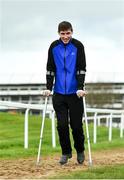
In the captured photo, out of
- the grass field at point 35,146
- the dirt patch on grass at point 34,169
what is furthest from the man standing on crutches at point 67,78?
the grass field at point 35,146

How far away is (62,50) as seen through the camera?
36.9 feet

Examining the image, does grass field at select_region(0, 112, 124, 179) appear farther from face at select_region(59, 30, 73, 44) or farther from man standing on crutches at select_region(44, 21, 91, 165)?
face at select_region(59, 30, 73, 44)

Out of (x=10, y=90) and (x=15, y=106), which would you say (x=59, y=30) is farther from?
(x=10, y=90)

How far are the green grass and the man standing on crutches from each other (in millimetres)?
3102

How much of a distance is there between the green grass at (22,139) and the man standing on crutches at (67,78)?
3.10 meters

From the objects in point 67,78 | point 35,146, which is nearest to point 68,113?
point 67,78

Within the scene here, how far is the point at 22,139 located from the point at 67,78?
10.2m

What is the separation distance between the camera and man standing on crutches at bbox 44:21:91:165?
11250mm

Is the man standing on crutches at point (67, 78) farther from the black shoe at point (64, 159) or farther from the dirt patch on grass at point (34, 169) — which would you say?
the dirt patch on grass at point (34, 169)

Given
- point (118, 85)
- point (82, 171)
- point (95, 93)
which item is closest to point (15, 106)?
point (82, 171)

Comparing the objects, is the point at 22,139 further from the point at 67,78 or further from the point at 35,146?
the point at 67,78

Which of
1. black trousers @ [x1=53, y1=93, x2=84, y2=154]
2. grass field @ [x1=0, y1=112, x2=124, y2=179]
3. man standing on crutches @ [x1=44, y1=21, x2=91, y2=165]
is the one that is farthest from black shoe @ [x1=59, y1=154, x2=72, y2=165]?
grass field @ [x1=0, y1=112, x2=124, y2=179]

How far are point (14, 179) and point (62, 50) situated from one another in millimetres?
2886

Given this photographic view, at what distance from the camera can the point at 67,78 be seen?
1125cm
